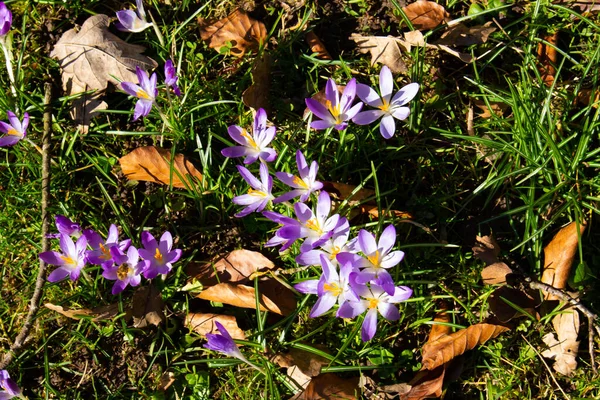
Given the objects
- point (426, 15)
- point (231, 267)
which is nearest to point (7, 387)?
point (231, 267)

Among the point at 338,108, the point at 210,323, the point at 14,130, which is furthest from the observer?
the point at 14,130

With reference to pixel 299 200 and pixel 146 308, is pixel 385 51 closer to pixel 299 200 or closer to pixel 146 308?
pixel 299 200

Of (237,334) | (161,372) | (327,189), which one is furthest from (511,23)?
(161,372)

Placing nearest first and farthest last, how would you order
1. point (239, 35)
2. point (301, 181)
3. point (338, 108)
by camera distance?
1. point (301, 181)
2. point (338, 108)
3. point (239, 35)

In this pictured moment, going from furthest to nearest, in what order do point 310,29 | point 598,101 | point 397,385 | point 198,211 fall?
point 310,29 → point 198,211 → point 598,101 → point 397,385

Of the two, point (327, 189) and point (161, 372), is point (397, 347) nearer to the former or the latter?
point (327, 189)

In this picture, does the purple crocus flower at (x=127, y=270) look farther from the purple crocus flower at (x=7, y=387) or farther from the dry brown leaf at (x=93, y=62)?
the dry brown leaf at (x=93, y=62)

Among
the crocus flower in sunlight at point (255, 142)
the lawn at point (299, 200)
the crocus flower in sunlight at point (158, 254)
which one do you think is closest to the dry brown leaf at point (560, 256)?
the lawn at point (299, 200)
